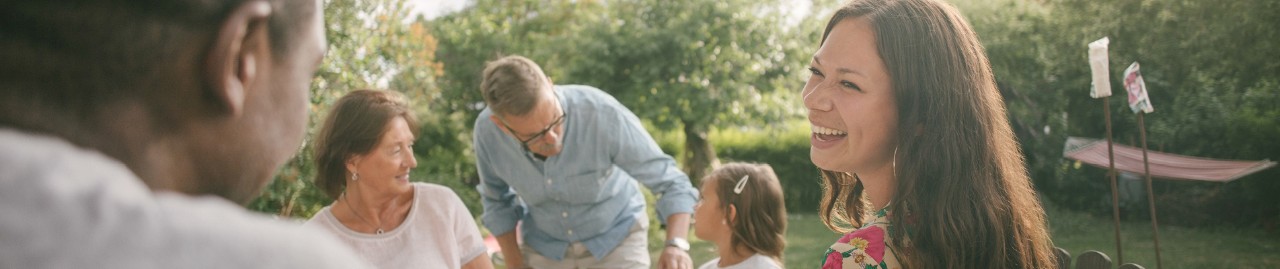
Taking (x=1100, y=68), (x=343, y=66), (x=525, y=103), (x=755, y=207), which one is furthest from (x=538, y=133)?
(x=343, y=66)

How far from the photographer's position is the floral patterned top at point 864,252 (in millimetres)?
1859

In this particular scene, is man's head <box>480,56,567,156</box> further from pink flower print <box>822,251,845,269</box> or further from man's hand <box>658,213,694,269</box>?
pink flower print <box>822,251,845,269</box>

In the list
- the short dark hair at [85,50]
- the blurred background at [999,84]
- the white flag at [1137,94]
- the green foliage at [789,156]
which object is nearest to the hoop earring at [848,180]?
the short dark hair at [85,50]

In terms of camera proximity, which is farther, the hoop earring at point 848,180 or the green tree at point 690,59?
the green tree at point 690,59

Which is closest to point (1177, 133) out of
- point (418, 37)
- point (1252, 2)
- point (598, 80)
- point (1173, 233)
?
point (1173, 233)

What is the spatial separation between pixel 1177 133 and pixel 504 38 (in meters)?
10.2

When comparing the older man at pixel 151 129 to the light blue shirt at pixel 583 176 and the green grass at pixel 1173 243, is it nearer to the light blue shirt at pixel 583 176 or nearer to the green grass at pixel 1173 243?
the light blue shirt at pixel 583 176

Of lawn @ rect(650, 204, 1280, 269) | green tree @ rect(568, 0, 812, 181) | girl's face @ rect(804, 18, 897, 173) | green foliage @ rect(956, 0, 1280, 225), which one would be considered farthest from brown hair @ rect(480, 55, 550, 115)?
green tree @ rect(568, 0, 812, 181)

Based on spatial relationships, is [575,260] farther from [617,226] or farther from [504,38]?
[504,38]

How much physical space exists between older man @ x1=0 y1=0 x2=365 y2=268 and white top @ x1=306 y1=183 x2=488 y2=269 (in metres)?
2.60

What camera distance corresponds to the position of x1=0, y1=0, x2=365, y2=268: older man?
50 centimetres

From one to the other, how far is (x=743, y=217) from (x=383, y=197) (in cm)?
154

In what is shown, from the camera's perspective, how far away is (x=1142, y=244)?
10891mm

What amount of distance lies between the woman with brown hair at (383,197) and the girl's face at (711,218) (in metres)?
1.24
